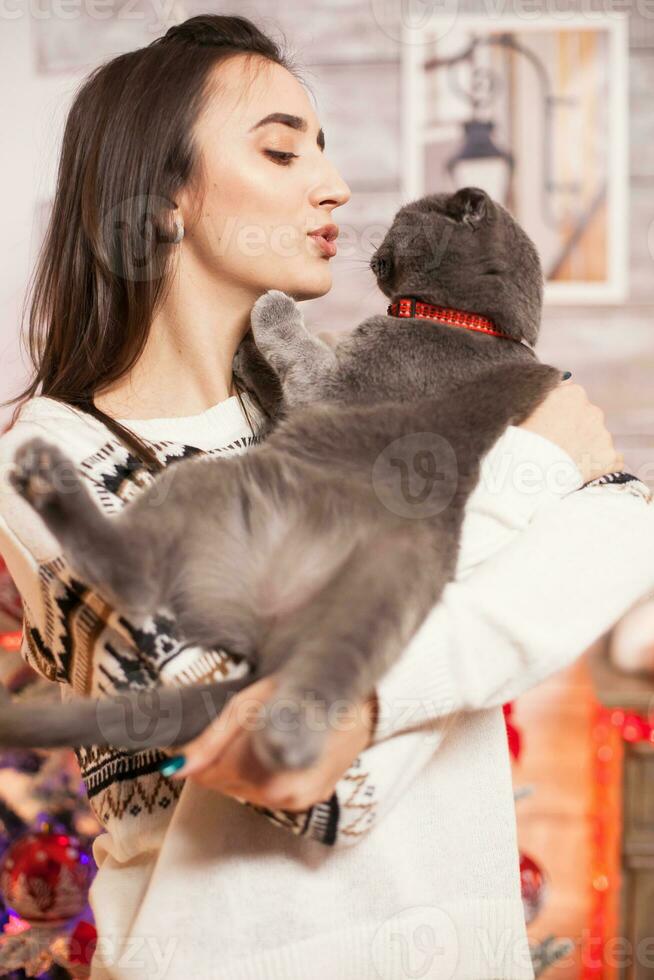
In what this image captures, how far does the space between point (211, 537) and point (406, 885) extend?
40 centimetres

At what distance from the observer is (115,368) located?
1.19 meters

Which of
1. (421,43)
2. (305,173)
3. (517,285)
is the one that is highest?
(421,43)

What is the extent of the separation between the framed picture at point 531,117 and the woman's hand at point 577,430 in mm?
1307

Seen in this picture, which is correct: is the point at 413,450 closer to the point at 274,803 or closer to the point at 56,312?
the point at 274,803

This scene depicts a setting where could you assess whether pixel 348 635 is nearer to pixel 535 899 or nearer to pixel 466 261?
pixel 466 261

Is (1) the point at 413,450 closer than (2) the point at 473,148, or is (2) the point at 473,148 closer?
(1) the point at 413,450

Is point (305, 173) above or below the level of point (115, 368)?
above

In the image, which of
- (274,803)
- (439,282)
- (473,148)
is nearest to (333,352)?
(439,282)

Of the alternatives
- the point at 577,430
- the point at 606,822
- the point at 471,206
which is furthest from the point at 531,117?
the point at 606,822

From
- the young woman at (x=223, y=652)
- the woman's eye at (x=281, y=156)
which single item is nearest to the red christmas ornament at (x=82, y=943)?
the young woman at (x=223, y=652)

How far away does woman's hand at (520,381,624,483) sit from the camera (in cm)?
104

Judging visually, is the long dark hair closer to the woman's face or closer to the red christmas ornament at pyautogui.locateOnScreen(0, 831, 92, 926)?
the woman's face

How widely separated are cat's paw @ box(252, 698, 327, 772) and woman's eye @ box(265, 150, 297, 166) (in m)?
0.75

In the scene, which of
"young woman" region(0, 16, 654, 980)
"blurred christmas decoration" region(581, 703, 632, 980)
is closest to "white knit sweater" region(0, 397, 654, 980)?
"young woman" region(0, 16, 654, 980)
